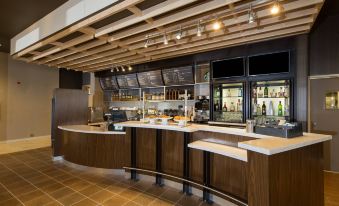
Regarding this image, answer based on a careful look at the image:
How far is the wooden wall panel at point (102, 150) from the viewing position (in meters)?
4.13

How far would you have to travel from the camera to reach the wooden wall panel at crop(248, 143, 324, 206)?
1.83 metres

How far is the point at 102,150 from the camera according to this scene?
425 cm

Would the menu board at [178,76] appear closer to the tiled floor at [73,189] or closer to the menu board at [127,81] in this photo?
the menu board at [127,81]

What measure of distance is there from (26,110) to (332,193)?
9890 millimetres

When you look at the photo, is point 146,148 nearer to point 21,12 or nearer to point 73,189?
point 73,189

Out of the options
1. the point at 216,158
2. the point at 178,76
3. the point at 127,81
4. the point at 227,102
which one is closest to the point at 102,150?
the point at 216,158

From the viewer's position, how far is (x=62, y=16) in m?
3.65

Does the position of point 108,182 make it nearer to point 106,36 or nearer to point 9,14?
point 106,36

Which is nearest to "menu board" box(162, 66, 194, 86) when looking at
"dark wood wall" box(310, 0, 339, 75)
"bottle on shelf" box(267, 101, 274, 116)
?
"bottle on shelf" box(267, 101, 274, 116)

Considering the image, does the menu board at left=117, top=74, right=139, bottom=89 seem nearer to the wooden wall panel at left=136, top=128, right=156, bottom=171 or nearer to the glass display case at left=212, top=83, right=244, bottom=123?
the glass display case at left=212, top=83, right=244, bottom=123

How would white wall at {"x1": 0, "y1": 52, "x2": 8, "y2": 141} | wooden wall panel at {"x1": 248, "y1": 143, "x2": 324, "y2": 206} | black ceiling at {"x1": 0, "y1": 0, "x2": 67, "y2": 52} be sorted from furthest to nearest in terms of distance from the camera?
white wall at {"x1": 0, "y1": 52, "x2": 8, "y2": 141}, black ceiling at {"x1": 0, "y1": 0, "x2": 67, "y2": 52}, wooden wall panel at {"x1": 248, "y1": 143, "x2": 324, "y2": 206}

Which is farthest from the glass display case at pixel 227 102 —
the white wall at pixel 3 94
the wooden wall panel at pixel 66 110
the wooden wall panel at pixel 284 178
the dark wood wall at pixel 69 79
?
the white wall at pixel 3 94

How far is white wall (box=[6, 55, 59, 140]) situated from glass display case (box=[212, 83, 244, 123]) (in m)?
7.47

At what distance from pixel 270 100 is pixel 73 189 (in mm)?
4518
